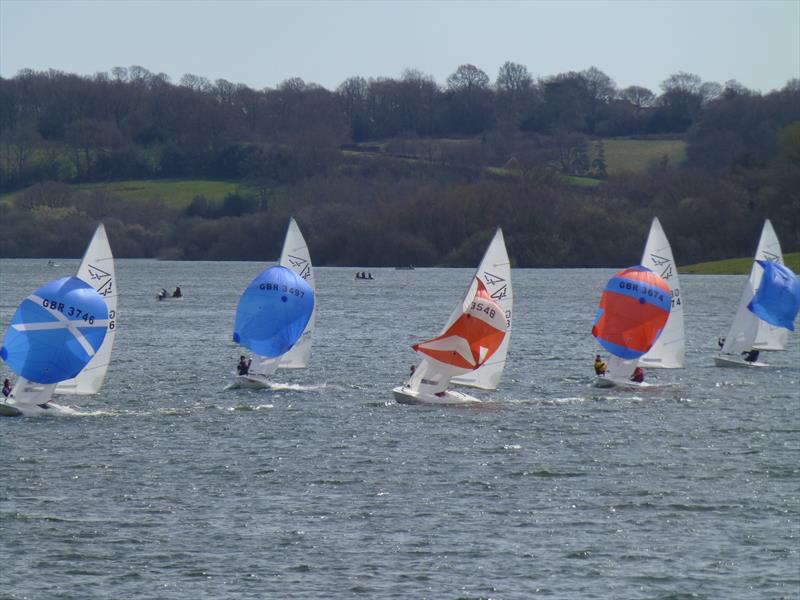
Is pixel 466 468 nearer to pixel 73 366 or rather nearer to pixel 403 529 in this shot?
pixel 403 529

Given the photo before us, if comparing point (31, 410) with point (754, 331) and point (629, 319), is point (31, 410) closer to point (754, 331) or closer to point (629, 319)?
point (629, 319)

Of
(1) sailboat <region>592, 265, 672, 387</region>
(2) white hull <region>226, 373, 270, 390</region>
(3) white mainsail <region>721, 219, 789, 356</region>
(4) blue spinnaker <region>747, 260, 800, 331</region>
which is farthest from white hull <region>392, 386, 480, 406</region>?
(4) blue spinnaker <region>747, 260, 800, 331</region>

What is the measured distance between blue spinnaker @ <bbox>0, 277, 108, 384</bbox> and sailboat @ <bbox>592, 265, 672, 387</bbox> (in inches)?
828

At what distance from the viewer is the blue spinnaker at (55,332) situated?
49406 mm

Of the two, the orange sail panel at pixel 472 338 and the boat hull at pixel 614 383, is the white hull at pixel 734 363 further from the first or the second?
the orange sail panel at pixel 472 338

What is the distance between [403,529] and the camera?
114 ft

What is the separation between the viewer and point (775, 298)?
7081 cm

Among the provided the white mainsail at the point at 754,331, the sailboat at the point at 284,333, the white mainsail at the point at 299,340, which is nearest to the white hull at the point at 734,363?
the white mainsail at the point at 754,331

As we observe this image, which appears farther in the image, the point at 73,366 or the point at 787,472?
the point at 73,366

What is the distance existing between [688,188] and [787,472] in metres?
160

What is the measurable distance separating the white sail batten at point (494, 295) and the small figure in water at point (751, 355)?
1852cm

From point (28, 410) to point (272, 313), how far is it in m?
12.1

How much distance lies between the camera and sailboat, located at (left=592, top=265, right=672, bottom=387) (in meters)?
60.0

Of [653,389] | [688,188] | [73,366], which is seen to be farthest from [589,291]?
[73,366]
